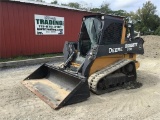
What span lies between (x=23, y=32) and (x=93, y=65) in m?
6.39

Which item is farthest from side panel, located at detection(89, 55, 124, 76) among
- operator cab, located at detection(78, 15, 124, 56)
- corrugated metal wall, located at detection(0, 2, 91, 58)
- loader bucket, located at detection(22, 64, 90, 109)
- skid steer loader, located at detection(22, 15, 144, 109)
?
corrugated metal wall, located at detection(0, 2, 91, 58)

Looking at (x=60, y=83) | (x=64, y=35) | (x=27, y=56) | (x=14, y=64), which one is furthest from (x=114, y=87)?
(x=64, y=35)

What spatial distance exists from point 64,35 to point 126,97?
845 centimetres

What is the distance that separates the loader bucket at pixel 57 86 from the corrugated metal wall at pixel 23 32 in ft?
15.0

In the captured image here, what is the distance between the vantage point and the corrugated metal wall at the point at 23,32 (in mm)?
10859

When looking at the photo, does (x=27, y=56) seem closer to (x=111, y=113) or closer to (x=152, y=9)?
→ (x=111, y=113)

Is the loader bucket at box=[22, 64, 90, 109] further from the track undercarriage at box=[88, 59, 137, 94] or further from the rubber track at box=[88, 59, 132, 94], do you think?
the track undercarriage at box=[88, 59, 137, 94]

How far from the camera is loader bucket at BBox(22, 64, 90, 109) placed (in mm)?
5223

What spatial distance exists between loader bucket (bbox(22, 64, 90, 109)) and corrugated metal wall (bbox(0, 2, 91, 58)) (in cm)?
456

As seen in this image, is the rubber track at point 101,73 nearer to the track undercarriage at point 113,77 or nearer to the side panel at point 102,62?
the track undercarriage at point 113,77

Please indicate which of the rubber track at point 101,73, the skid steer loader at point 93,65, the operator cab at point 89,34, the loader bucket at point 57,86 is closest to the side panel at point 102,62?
→ the skid steer loader at point 93,65

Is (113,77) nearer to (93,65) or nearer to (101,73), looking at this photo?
(101,73)

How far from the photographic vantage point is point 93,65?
630 cm

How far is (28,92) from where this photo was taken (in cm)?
609
